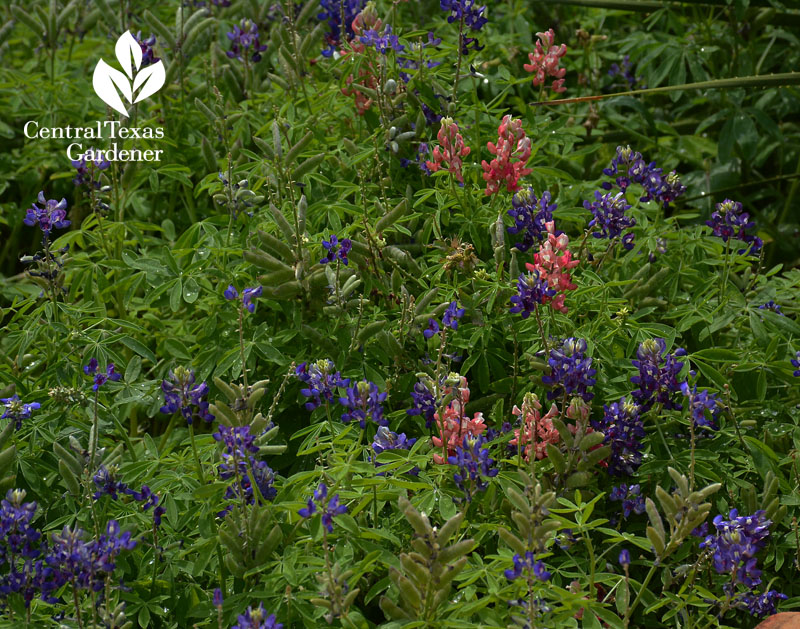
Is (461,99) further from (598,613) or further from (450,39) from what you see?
(598,613)

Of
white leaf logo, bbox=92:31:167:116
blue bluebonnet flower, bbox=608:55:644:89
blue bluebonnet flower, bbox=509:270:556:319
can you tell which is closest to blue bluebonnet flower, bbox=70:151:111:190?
white leaf logo, bbox=92:31:167:116

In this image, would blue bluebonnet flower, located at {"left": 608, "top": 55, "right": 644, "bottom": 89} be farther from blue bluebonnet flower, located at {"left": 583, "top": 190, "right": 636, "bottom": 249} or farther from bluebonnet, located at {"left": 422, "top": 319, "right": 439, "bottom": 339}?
bluebonnet, located at {"left": 422, "top": 319, "right": 439, "bottom": 339}

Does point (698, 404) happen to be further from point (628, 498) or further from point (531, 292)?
point (531, 292)

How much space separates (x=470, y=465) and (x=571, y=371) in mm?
340

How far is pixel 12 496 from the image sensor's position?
6.39ft

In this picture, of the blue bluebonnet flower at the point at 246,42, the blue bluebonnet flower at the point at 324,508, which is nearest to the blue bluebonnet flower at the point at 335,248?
the blue bluebonnet flower at the point at 324,508

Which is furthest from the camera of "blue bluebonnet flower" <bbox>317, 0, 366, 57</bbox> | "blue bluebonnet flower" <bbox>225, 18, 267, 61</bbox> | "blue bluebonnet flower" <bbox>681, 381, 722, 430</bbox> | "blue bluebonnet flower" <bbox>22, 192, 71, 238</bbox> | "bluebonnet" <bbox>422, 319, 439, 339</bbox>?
"blue bluebonnet flower" <bbox>225, 18, 267, 61</bbox>

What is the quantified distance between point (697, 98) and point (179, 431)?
250cm

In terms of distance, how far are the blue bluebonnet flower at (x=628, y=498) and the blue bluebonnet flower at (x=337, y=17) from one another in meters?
1.85

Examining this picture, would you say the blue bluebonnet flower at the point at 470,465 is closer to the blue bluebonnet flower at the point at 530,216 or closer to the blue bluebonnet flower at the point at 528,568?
the blue bluebonnet flower at the point at 528,568

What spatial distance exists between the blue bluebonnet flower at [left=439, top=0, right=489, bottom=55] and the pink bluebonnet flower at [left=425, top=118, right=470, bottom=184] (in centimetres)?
38

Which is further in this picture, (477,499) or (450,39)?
(450,39)

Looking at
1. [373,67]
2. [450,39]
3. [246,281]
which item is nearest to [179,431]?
[246,281]

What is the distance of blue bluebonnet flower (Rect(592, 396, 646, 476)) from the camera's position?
2217 millimetres
